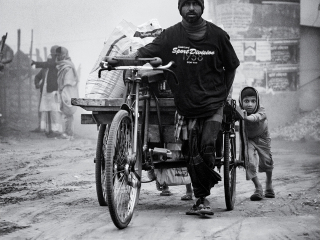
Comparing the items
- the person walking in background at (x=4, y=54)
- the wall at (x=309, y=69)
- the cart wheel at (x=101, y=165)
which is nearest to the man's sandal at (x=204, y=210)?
the cart wheel at (x=101, y=165)

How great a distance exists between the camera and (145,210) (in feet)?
18.5

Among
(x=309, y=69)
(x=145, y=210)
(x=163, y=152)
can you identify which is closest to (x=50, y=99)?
(x=309, y=69)

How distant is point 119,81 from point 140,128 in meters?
0.79

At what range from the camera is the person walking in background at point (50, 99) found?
16000mm

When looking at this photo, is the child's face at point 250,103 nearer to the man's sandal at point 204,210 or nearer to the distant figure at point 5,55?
the man's sandal at point 204,210

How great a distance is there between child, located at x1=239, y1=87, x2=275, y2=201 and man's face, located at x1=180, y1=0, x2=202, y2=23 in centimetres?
166

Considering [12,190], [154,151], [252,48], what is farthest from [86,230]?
[252,48]

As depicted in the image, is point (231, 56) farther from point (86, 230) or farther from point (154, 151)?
point (86, 230)

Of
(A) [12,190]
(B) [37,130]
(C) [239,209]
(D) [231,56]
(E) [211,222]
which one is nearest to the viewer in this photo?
(E) [211,222]

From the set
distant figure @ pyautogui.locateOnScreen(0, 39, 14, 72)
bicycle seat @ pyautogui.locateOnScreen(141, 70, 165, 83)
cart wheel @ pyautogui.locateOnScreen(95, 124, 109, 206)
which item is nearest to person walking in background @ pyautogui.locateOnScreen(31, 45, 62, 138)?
distant figure @ pyautogui.locateOnScreen(0, 39, 14, 72)

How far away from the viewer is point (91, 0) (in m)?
16.7

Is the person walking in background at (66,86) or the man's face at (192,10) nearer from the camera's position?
the man's face at (192,10)

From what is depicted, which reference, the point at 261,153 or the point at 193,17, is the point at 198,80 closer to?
the point at 193,17

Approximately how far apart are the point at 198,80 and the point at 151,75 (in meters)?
0.41
